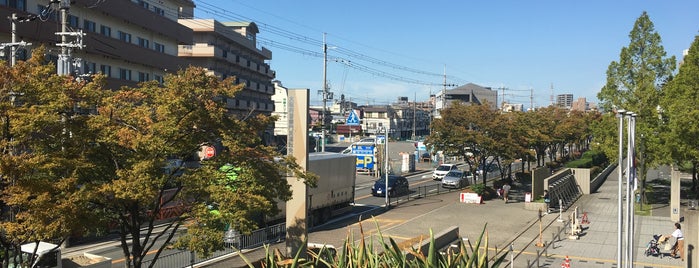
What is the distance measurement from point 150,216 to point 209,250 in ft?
7.10

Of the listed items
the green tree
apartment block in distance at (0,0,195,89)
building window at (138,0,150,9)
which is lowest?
the green tree

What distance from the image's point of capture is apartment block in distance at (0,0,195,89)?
1181 inches

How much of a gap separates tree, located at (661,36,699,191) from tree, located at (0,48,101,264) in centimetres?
2401

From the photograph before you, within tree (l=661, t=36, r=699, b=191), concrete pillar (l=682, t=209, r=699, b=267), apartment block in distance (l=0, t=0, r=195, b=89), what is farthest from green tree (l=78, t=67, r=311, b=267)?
tree (l=661, t=36, r=699, b=191)

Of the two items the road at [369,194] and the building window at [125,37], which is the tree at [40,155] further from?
the building window at [125,37]

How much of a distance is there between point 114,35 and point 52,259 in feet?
95.0

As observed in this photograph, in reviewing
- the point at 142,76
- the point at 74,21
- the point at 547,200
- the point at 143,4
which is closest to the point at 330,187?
the point at 547,200

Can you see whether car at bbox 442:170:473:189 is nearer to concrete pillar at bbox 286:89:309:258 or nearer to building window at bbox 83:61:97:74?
building window at bbox 83:61:97:74

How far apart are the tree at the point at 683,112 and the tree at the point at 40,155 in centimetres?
2401

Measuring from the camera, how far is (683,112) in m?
24.0

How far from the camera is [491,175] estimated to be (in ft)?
164

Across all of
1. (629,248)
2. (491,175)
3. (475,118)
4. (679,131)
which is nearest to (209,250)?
(629,248)

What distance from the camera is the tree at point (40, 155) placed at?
10.1m

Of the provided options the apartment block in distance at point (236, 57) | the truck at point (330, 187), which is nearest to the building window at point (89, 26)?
the apartment block in distance at point (236, 57)
